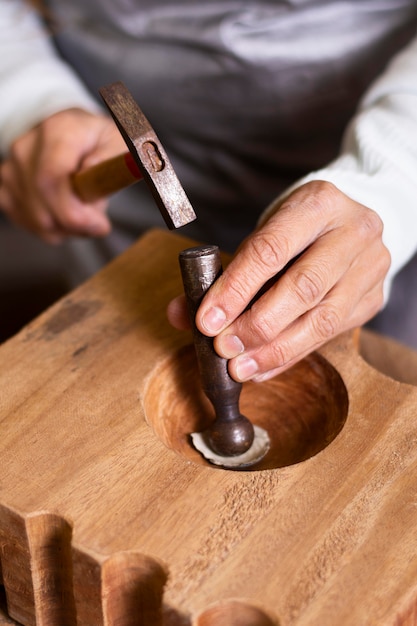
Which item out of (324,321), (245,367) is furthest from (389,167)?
(245,367)

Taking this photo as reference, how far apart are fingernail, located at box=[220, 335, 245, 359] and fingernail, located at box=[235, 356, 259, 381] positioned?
14 millimetres

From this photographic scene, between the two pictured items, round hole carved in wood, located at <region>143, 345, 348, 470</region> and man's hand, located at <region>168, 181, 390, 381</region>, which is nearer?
man's hand, located at <region>168, 181, 390, 381</region>

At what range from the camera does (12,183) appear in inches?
61.1

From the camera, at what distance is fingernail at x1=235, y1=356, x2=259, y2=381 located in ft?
3.14

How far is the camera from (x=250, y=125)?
1.60 m

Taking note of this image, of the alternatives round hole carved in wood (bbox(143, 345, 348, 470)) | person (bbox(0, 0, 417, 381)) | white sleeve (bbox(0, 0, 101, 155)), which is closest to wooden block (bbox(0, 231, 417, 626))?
round hole carved in wood (bbox(143, 345, 348, 470))

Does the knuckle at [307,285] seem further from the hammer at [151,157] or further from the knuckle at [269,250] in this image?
the hammer at [151,157]

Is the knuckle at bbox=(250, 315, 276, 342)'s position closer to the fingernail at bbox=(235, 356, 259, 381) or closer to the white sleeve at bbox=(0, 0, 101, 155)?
the fingernail at bbox=(235, 356, 259, 381)

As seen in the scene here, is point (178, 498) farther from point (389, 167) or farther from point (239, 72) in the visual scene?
point (239, 72)

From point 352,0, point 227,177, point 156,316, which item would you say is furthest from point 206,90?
point 156,316

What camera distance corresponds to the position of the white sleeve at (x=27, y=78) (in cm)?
158

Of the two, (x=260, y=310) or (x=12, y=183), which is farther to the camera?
(x=12, y=183)

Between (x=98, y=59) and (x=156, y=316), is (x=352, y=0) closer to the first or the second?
(x=98, y=59)

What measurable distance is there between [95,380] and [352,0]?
908 millimetres
